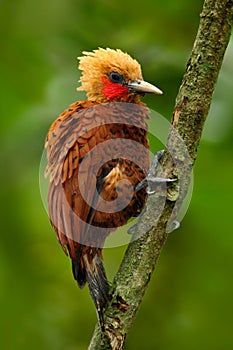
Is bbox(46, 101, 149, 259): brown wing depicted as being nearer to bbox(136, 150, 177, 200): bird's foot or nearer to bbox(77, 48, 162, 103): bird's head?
bbox(77, 48, 162, 103): bird's head

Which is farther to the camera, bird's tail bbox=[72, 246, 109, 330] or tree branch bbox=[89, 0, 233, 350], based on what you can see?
bird's tail bbox=[72, 246, 109, 330]

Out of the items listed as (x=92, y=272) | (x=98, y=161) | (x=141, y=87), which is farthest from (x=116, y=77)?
(x=92, y=272)

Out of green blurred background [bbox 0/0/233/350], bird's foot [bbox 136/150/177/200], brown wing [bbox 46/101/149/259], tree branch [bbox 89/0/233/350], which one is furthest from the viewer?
green blurred background [bbox 0/0/233/350]

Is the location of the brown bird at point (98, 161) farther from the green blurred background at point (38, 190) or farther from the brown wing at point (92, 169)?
the green blurred background at point (38, 190)

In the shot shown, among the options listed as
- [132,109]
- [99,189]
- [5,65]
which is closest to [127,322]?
[99,189]

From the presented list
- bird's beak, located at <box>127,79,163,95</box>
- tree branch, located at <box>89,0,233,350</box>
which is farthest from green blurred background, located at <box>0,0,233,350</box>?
tree branch, located at <box>89,0,233,350</box>

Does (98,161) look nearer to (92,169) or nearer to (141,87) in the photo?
(92,169)

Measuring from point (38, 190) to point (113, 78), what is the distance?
70 centimetres

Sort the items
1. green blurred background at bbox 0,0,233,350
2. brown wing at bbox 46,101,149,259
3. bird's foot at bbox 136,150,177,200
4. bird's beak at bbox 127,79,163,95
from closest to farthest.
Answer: bird's foot at bbox 136,150,177,200, brown wing at bbox 46,101,149,259, bird's beak at bbox 127,79,163,95, green blurred background at bbox 0,0,233,350

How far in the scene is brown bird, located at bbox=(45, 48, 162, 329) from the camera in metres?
3.14

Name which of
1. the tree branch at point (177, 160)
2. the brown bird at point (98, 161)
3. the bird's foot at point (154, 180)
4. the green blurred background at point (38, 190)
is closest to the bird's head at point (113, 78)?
the brown bird at point (98, 161)

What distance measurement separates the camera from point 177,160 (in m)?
2.87

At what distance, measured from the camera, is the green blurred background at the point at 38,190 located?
3.64m

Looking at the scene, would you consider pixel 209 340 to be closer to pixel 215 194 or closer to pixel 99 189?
pixel 215 194
